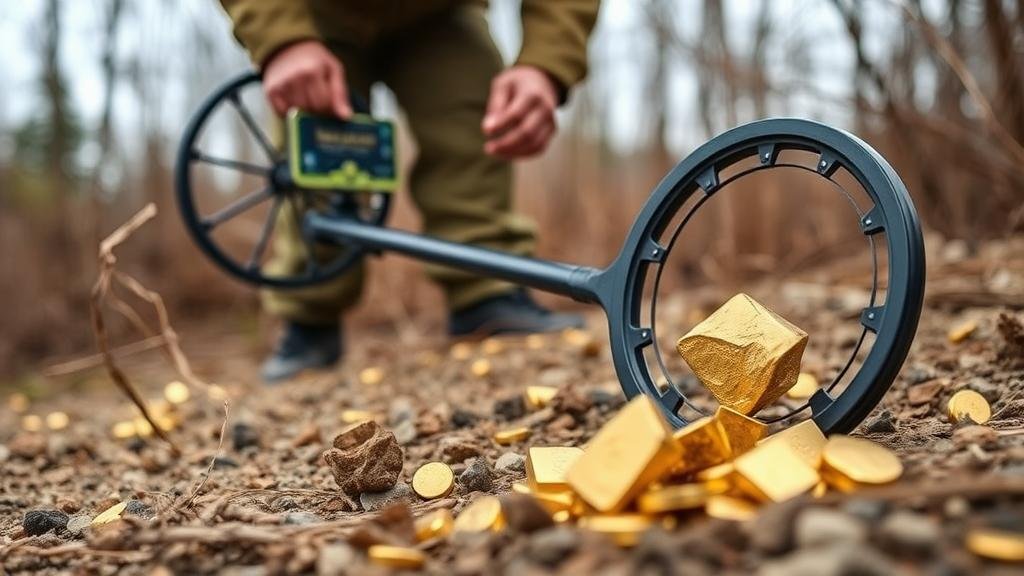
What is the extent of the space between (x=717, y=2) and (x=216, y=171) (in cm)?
258

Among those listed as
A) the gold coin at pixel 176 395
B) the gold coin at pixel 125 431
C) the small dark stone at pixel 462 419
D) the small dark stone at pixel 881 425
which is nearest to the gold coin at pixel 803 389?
the small dark stone at pixel 881 425

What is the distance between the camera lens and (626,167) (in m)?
3.89

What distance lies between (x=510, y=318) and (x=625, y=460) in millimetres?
1390

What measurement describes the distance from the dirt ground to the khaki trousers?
0.22 metres

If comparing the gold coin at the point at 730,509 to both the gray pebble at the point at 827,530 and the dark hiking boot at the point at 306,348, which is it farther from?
the dark hiking boot at the point at 306,348

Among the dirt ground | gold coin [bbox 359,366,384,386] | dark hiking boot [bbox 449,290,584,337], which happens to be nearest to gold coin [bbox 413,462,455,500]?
the dirt ground

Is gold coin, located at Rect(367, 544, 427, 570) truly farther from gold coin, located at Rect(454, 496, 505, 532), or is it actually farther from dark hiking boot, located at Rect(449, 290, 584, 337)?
dark hiking boot, located at Rect(449, 290, 584, 337)

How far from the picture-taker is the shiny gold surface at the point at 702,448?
2.36 feet

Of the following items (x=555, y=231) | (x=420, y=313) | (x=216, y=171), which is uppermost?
(x=216, y=171)

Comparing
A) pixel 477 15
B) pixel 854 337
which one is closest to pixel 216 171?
pixel 477 15

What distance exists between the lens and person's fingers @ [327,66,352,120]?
5.39 feet

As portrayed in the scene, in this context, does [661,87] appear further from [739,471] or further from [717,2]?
[739,471]

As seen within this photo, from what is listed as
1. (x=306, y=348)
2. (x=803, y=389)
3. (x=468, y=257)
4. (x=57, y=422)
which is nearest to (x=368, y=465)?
(x=468, y=257)

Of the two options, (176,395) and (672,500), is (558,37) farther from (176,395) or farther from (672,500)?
(672,500)
